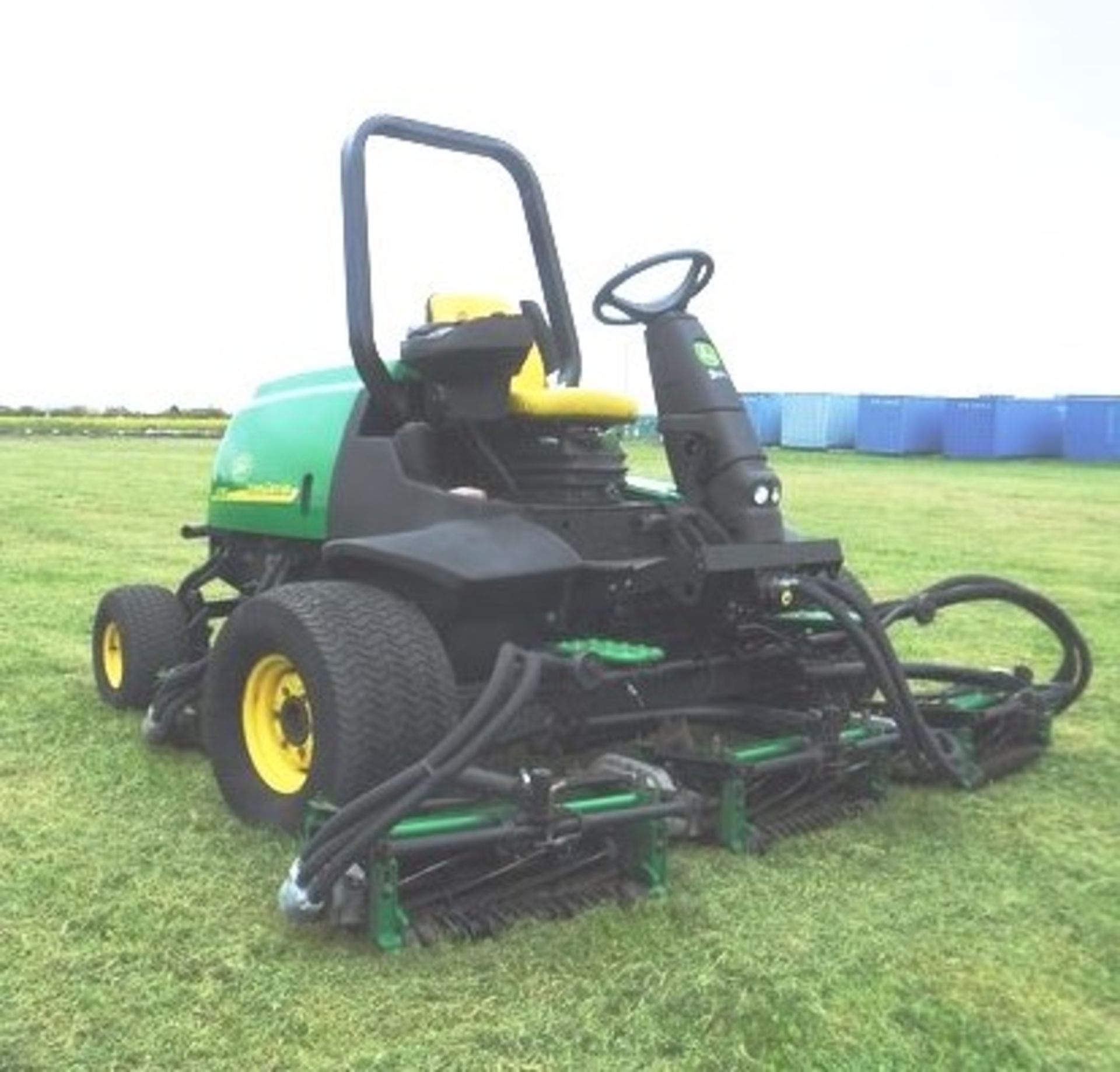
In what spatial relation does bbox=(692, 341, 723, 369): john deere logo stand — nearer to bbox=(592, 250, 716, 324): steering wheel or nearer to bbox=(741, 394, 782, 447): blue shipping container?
bbox=(592, 250, 716, 324): steering wheel

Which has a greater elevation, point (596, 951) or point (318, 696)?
point (318, 696)

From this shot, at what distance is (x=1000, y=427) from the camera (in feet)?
112

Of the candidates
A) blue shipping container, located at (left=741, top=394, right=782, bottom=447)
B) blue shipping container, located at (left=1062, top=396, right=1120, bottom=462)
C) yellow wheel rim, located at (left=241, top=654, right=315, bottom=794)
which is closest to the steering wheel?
yellow wheel rim, located at (left=241, top=654, right=315, bottom=794)

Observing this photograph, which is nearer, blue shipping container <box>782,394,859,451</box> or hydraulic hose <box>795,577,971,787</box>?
hydraulic hose <box>795,577,971,787</box>

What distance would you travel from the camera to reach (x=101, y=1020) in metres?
2.67

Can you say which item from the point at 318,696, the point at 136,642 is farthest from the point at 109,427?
the point at 318,696

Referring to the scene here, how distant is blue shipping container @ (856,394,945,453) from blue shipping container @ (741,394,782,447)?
11.5ft

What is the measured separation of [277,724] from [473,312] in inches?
58.7

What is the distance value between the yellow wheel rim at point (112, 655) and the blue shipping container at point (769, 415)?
111 feet

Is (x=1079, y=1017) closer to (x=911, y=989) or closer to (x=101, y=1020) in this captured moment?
(x=911, y=989)

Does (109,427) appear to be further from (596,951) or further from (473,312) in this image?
(596,951)

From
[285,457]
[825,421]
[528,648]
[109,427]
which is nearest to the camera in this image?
[528,648]

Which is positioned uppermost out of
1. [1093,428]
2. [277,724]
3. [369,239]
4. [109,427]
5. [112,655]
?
[369,239]

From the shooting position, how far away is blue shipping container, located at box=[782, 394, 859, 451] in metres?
37.1
